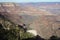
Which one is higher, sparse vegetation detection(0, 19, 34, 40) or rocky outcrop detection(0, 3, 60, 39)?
rocky outcrop detection(0, 3, 60, 39)

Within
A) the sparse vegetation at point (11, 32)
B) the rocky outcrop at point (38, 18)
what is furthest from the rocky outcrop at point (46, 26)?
the sparse vegetation at point (11, 32)

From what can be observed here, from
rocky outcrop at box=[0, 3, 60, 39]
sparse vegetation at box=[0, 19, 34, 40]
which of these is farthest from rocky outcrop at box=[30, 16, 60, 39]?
sparse vegetation at box=[0, 19, 34, 40]

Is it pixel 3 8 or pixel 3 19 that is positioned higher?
pixel 3 8

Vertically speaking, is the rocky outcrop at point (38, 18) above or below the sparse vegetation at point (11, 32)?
above

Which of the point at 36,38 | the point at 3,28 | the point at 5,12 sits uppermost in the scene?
the point at 5,12

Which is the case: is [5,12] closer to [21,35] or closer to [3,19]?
[3,19]

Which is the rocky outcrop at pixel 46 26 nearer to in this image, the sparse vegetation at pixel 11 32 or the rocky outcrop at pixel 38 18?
the rocky outcrop at pixel 38 18

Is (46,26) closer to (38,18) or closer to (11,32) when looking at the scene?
(38,18)

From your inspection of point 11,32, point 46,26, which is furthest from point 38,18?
point 11,32

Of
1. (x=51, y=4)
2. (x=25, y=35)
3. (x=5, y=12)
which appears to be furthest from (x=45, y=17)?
(x=5, y=12)

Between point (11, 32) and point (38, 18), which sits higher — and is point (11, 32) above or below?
below

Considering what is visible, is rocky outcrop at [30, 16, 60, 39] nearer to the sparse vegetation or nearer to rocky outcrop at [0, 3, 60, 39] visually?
rocky outcrop at [0, 3, 60, 39]
